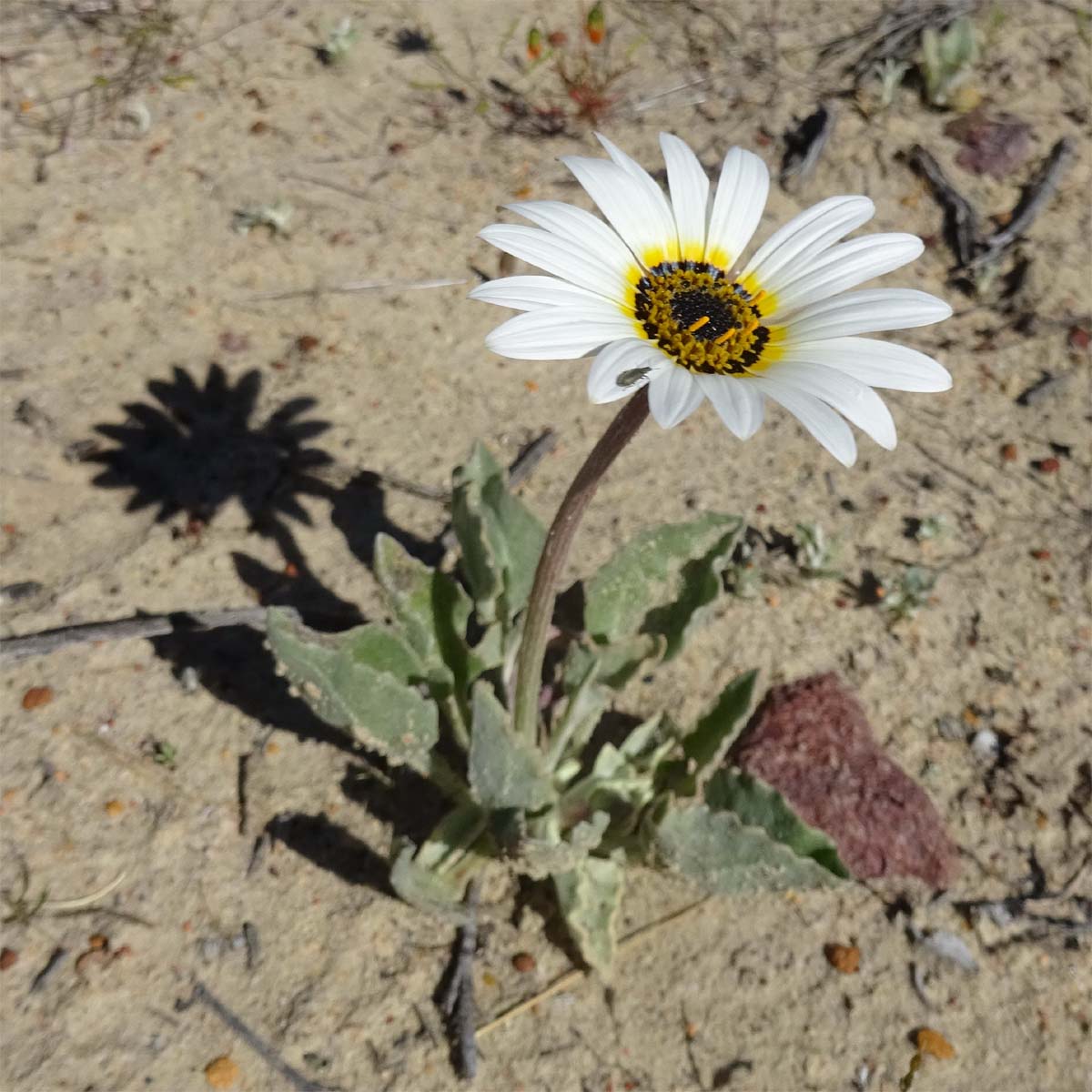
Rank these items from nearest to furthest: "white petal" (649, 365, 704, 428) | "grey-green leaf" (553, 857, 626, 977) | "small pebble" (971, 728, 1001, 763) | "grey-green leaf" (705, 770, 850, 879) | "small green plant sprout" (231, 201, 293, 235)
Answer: "white petal" (649, 365, 704, 428) < "grey-green leaf" (705, 770, 850, 879) < "grey-green leaf" (553, 857, 626, 977) < "small pebble" (971, 728, 1001, 763) < "small green plant sprout" (231, 201, 293, 235)

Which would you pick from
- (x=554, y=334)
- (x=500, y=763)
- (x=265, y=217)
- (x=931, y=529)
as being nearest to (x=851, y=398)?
(x=554, y=334)

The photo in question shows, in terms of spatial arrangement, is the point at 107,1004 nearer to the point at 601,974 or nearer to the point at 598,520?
the point at 601,974

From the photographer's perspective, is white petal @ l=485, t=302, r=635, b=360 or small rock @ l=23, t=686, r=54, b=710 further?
small rock @ l=23, t=686, r=54, b=710

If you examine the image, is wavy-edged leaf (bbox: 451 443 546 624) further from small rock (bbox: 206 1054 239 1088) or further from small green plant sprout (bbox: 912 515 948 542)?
small green plant sprout (bbox: 912 515 948 542)

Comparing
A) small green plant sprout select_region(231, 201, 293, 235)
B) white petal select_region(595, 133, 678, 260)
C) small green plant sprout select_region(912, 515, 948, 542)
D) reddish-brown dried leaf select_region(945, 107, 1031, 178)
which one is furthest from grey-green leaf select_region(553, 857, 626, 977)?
reddish-brown dried leaf select_region(945, 107, 1031, 178)

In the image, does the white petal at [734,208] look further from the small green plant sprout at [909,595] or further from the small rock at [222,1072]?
the small rock at [222,1072]

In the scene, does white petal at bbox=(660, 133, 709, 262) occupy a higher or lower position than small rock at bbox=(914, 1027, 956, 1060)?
higher
